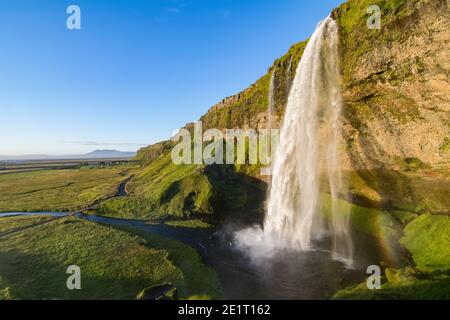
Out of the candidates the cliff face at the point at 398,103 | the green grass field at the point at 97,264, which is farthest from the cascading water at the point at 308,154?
the green grass field at the point at 97,264

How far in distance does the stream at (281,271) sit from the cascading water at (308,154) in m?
3.22

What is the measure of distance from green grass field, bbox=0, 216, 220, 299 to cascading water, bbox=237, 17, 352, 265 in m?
9.50

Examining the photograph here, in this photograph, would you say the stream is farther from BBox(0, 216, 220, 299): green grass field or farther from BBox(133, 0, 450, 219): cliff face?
BBox(133, 0, 450, 219): cliff face

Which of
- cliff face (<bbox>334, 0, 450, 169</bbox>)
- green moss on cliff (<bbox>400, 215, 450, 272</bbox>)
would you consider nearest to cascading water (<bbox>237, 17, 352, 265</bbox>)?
cliff face (<bbox>334, 0, 450, 169</bbox>)

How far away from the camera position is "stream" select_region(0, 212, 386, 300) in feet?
66.3

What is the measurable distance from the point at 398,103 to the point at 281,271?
74.6ft

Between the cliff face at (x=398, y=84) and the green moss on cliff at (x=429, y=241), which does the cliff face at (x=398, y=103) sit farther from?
the green moss on cliff at (x=429, y=241)

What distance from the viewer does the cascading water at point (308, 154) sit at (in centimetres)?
3328

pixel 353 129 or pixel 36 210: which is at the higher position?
pixel 353 129

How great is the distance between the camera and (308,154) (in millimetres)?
36188

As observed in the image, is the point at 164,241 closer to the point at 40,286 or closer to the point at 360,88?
the point at 40,286

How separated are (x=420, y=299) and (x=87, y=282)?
2439cm

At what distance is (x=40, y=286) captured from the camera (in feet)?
68.9
